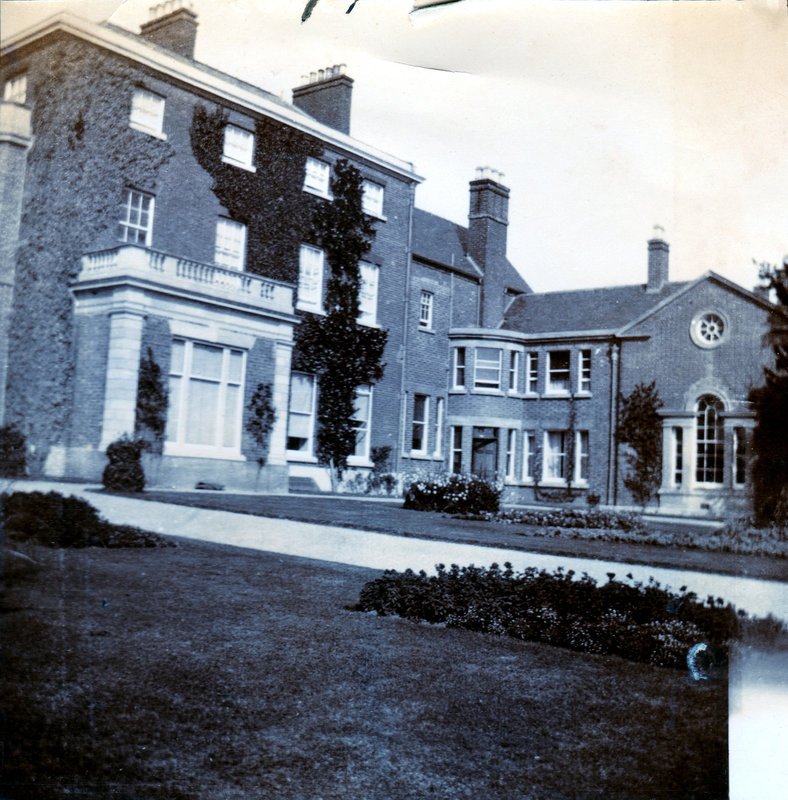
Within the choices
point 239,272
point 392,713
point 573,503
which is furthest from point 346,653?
point 239,272

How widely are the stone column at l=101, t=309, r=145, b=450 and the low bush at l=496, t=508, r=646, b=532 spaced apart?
1948mm

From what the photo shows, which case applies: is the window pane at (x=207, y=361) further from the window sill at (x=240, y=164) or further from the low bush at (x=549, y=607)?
the low bush at (x=549, y=607)

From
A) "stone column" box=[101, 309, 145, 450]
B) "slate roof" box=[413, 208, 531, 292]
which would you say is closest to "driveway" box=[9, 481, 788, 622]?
"stone column" box=[101, 309, 145, 450]

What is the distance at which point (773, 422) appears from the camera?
3.04m

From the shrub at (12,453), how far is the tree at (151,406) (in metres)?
0.52

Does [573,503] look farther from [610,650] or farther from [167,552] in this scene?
[167,552]

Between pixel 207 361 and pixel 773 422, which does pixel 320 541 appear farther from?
pixel 773 422

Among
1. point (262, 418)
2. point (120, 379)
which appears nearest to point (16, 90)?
point (120, 379)

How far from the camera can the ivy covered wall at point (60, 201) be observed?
352 cm

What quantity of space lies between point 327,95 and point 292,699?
264cm

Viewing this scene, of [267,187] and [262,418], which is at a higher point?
[267,187]

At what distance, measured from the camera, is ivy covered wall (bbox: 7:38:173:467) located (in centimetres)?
352

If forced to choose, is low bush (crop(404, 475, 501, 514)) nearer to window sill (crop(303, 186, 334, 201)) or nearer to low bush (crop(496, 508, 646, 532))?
low bush (crop(496, 508, 646, 532))

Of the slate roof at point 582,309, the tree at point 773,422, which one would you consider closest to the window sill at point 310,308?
the slate roof at point 582,309
